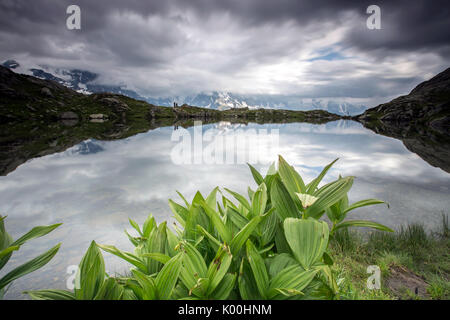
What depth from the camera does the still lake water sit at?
5344mm

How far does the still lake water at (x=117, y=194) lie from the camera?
5.34 metres

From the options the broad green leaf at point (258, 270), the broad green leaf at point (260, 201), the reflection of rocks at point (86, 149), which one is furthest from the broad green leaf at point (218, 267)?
the reflection of rocks at point (86, 149)

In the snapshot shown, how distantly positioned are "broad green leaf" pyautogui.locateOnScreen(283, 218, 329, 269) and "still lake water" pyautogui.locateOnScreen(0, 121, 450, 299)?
446cm

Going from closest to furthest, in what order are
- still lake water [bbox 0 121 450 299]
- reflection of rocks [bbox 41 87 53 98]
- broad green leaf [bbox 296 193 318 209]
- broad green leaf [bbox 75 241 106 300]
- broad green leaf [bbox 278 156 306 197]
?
1. broad green leaf [bbox 75 241 106 300]
2. broad green leaf [bbox 296 193 318 209]
3. broad green leaf [bbox 278 156 306 197]
4. still lake water [bbox 0 121 450 299]
5. reflection of rocks [bbox 41 87 53 98]

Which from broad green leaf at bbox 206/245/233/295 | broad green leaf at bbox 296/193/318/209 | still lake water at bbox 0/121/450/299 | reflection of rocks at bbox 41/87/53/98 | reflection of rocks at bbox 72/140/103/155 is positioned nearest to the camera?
broad green leaf at bbox 206/245/233/295

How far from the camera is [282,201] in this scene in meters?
1.82

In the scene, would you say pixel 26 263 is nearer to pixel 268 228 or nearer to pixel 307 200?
pixel 268 228

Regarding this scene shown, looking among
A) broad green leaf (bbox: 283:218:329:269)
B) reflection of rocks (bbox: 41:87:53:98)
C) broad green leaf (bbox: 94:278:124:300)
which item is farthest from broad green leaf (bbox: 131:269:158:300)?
reflection of rocks (bbox: 41:87:53:98)

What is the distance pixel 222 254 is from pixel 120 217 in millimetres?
6521

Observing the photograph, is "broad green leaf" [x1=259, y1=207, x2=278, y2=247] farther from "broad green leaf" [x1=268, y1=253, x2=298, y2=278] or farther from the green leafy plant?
the green leafy plant

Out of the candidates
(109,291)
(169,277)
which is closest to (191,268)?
(169,277)

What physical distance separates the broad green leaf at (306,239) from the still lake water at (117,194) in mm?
4463

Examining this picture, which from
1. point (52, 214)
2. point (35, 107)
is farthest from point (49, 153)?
point (35, 107)
